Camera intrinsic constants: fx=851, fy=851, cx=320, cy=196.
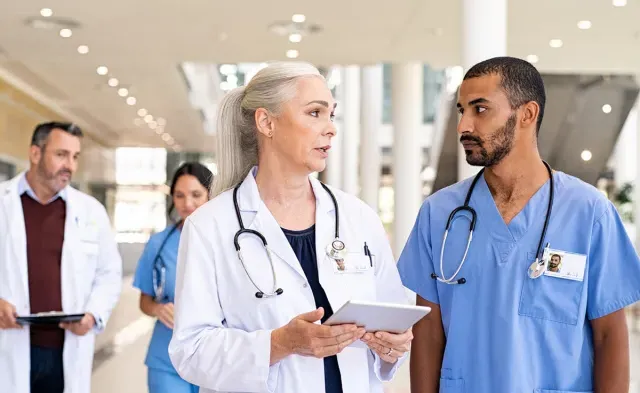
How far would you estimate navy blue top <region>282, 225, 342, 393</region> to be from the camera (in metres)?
2.09

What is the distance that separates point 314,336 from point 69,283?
251cm

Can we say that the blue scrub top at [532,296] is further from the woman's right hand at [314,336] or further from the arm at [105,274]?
the arm at [105,274]

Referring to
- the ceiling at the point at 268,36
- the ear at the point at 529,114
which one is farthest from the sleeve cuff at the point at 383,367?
the ceiling at the point at 268,36

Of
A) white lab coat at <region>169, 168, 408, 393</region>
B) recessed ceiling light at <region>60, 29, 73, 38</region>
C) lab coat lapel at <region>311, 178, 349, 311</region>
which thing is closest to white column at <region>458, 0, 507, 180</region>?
lab coat lapel at <region>311, 178, 349, 311</region>

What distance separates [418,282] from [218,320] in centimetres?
63

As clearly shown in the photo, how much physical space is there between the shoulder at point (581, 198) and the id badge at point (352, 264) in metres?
0.56

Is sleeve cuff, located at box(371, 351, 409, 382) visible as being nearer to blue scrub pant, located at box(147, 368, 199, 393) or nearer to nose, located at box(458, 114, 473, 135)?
nose, located at box(458, 114, 473, 135)

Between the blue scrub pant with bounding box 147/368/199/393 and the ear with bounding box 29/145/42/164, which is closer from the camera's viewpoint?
the blue scrub pant with bounding box 147/368/199/393

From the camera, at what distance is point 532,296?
2201 millimetres

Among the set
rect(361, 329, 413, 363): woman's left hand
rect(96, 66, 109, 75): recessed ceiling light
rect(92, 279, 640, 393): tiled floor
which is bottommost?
rect(92, 279, 640, 393): tiled floor

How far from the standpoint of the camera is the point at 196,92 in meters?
17.2

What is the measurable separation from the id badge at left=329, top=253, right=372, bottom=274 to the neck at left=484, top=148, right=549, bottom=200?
1.48ft

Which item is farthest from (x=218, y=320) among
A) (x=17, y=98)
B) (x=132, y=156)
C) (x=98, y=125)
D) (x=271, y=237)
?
(x=132, y=156)

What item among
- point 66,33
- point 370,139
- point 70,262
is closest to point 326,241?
point 70,262
